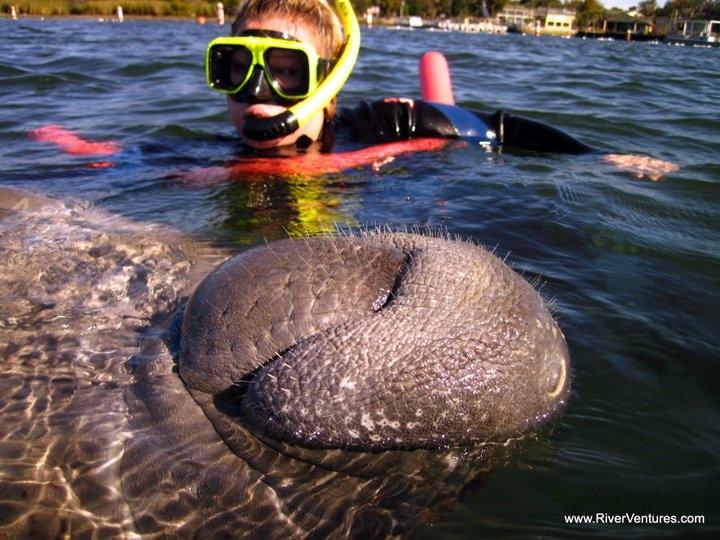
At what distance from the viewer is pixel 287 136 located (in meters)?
5.86

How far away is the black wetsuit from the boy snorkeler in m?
0.01

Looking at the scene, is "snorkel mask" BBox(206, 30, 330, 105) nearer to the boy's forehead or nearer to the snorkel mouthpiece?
the boy's forehead

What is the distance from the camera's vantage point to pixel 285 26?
18.0 ft

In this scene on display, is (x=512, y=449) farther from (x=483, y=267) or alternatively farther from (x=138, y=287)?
(x=138, y=287)

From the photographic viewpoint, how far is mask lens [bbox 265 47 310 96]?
17.6 feet

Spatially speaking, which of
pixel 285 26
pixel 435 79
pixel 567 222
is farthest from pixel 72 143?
pixel 567 222

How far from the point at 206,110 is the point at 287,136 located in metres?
3.83

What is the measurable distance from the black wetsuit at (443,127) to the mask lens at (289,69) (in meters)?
1.18

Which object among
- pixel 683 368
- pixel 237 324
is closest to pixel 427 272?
pixel 237 324

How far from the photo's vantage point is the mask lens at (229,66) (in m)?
5.50

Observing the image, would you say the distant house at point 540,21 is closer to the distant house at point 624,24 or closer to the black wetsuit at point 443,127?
the distant house at point 624,24

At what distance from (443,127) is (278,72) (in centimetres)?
189

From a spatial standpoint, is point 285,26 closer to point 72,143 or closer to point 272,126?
point 272,126

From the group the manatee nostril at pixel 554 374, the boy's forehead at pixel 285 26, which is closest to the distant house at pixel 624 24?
the boy's forehead at pixel 285 26
